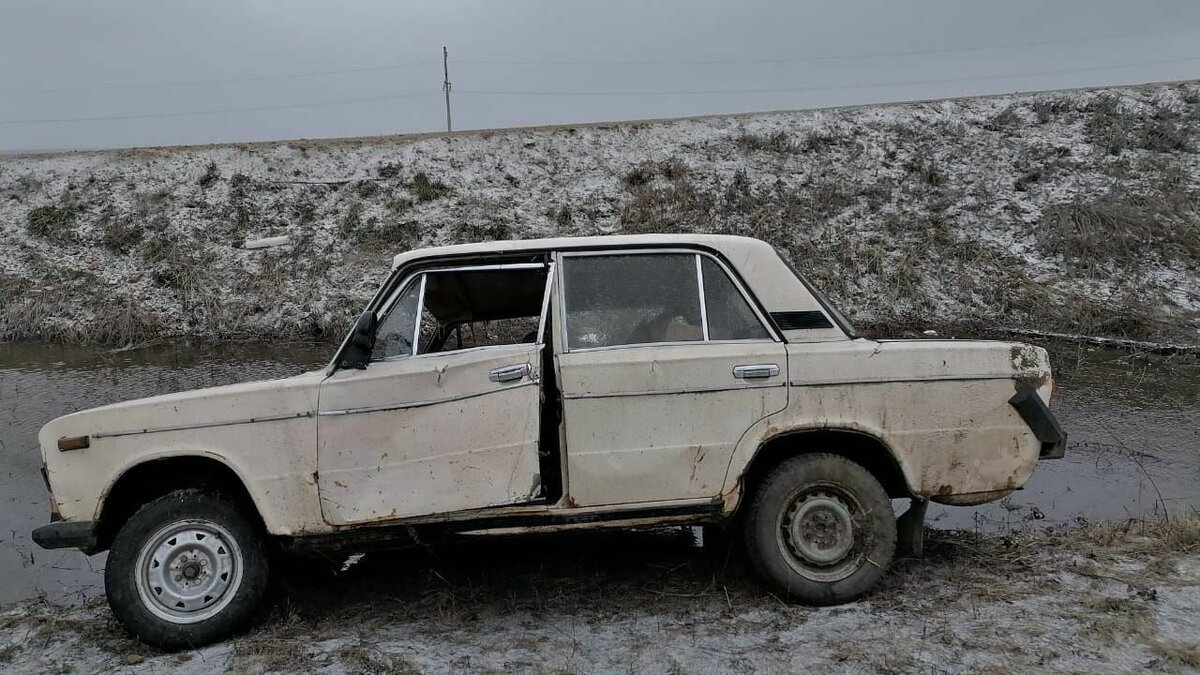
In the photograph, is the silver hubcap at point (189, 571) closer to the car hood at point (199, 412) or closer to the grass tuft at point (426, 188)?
the car hood at point (199, 412)

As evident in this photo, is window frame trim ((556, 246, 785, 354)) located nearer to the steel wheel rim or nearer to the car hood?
the steel wheel rim

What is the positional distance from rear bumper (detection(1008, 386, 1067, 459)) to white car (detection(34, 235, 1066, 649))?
0.04 feet

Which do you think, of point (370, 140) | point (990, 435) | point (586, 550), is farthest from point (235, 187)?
point (990, 435)

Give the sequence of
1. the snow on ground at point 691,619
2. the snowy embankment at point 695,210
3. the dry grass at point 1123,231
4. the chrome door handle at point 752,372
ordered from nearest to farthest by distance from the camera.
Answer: the snow on ground at point 691,619 < the chrome door handle at point 752,372 < the snowy embankment at point 695,210 < the dry grass at point 1123,231

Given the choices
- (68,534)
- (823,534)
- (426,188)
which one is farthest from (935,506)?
(426,188)

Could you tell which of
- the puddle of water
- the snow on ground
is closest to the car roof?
the snow on ground

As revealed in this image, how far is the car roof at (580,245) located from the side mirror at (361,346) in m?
0.45

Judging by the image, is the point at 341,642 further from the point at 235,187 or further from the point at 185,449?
the point at 235,187

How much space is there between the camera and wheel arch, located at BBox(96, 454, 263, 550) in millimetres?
4270

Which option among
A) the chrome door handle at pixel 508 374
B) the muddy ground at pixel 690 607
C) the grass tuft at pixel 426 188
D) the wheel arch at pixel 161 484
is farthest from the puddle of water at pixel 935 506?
the grass tuft at pixel 426 188

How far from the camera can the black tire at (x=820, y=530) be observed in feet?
14.2

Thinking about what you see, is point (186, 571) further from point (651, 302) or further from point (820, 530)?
point (820, 530)

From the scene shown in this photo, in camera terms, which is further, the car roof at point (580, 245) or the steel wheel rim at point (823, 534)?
the car roof at point (580, 245)

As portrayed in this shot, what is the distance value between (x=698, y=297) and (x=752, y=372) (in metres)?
0.52
